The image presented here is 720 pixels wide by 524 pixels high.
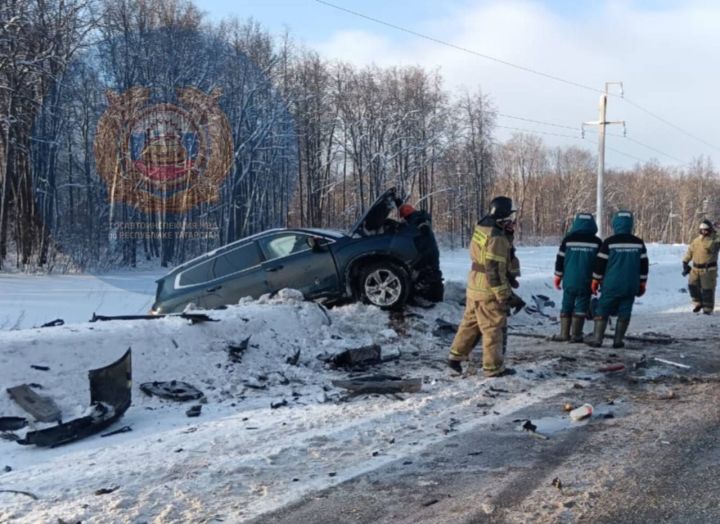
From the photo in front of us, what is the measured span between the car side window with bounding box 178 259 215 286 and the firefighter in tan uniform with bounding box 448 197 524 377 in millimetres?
4506

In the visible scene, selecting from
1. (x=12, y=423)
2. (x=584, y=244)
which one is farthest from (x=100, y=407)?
(x=584, y=244)

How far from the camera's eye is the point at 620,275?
8664 mm

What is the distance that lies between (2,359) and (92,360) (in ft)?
2.47

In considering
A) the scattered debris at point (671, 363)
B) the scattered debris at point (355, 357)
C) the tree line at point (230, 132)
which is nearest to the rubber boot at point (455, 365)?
the scattered debris at point (355, 357)

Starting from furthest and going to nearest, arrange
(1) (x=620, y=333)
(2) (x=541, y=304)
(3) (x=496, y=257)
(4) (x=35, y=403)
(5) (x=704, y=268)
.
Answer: (5) (x=704, y=268) < (2) (x=541, y=304) < (1) (x=620, y=333) < (3) (x=496, y=257) < (4) (x=35, y=403)

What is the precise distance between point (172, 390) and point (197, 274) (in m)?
4.00

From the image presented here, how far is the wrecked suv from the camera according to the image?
9.52 meters

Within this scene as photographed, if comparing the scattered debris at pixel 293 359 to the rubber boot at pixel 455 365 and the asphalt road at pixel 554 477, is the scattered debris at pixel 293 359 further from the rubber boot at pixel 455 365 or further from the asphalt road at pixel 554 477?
the asphalt road at pixel 554 477

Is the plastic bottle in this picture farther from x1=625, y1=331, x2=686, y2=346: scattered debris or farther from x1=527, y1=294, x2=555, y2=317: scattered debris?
x1=527, y1=294, x2=555, y2=317: scattered debris

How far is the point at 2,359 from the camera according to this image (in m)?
5.68

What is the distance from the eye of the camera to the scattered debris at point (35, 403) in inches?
204

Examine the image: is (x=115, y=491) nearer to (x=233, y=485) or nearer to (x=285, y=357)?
(x=233, y=485)

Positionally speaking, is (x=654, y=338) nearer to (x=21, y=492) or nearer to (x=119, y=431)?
(x=119, y=431)

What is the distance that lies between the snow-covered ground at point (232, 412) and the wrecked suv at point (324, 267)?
1.60 ft
